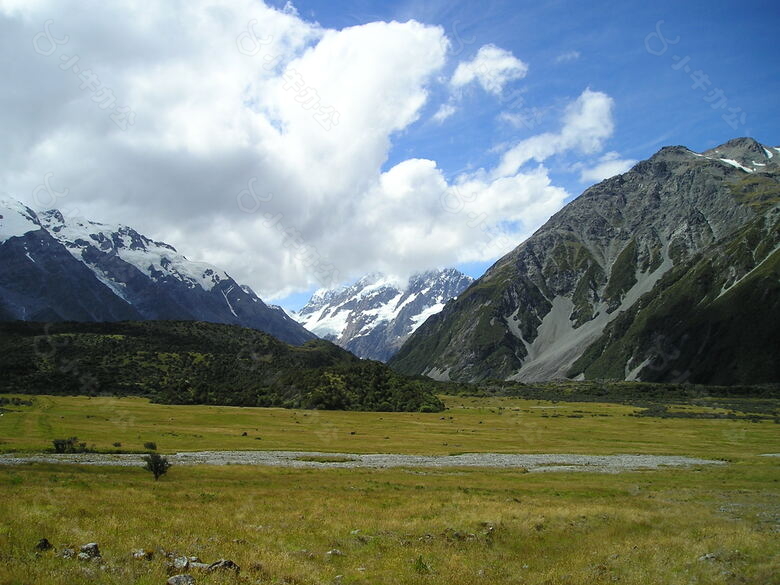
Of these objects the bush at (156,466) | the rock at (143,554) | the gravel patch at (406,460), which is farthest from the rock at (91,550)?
the gravel patch at (406,460)

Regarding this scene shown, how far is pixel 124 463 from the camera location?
49.5 m

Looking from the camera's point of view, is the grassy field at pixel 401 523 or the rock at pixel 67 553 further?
the grassy field at pixel 401 523

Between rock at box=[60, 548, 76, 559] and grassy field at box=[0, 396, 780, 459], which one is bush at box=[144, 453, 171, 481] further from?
grassy field at box=[0, 396, 780, 459]

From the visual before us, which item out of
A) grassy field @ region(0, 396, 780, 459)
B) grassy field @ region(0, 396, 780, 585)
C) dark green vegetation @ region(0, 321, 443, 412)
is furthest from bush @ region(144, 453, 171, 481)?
dark green vegetation @ region(0, 321, 443, 412)

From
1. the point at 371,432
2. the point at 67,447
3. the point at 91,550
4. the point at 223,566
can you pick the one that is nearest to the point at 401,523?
the point at 223,566

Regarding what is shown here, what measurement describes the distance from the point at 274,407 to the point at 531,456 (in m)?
107

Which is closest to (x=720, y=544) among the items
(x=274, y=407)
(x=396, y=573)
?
(x=396, y=573)

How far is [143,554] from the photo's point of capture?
17328 millimetres

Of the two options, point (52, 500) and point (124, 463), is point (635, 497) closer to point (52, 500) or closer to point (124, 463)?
point (52, 500)

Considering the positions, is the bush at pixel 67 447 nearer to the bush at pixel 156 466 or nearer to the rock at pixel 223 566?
the bush at pixel 156 466

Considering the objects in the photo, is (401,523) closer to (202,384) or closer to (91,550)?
(91,550)

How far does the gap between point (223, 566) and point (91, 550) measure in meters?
4.80

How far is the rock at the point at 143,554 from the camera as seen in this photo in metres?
17.1

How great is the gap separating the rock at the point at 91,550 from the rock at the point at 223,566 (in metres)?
3.92
